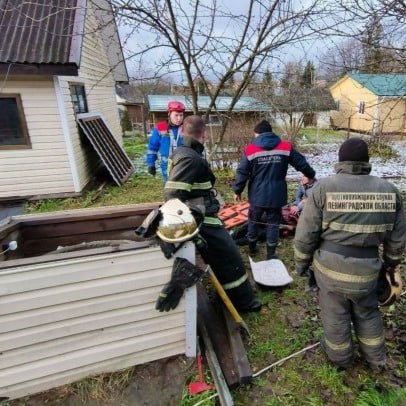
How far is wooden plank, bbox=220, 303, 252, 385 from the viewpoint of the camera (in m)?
2.24

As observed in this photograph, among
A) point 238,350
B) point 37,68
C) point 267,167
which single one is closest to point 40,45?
point 37,68

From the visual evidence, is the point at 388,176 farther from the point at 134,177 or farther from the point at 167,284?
the point at 167,284

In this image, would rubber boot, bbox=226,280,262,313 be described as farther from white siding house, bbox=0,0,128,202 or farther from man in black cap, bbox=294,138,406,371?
white siding house, bbox=0,0,128,202

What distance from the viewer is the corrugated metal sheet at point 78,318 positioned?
189 cm

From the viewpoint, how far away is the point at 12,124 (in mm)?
6512

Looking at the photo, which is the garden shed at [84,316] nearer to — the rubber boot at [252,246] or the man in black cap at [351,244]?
the man in black cap at [351,244]

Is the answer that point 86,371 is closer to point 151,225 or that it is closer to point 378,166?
point 151,225

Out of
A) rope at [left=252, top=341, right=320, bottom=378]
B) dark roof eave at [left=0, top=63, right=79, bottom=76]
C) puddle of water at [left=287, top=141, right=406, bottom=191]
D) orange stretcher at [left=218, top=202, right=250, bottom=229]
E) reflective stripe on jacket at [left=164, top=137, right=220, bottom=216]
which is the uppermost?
dark roof eave at [left=0, top=63, right=79, bottom=76]

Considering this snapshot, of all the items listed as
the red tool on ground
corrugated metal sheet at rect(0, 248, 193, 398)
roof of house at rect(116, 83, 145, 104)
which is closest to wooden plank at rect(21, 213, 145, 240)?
corrugated metal sheet at rect(0, 248, 193, 398)

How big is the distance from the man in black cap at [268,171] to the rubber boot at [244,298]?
101 cm

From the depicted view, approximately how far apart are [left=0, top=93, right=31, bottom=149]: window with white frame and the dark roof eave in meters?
0.61

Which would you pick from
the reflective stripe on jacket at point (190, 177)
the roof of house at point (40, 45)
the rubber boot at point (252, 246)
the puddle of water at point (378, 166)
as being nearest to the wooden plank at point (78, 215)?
the reflective stripe on jacket at point (190, 177)

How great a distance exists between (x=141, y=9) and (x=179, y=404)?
408 centimetres

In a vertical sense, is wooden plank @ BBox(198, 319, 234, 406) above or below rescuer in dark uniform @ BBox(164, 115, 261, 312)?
below
